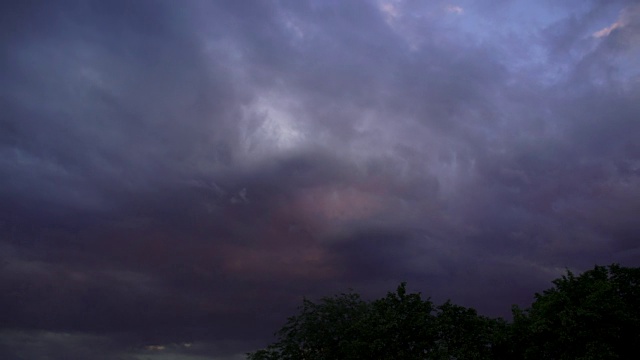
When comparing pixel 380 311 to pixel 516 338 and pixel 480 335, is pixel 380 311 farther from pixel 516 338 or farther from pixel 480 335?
pixel 516 338

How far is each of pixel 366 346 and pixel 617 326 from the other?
21624 mm

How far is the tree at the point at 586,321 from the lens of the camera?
39906 mm

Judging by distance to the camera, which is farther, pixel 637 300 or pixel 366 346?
pixel 366 346

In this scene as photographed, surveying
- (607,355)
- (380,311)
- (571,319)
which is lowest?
(607,355)

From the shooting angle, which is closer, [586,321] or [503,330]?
[586,321]

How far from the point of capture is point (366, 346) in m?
51.6

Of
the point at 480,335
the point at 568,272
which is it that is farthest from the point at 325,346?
the point at 568,272

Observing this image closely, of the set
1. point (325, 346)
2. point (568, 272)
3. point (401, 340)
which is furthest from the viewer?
point (325, 346)

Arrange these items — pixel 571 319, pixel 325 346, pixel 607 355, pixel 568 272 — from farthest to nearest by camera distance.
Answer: pixel 325 346 → pixel 568 272 → pixel 571 319 → pixel 607 355

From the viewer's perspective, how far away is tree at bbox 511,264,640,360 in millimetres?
39906

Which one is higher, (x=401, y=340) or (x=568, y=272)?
(x=568, y=272)

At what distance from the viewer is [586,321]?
40.7 meters

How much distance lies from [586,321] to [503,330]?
8.32m

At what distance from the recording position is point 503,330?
4753 centimetres
